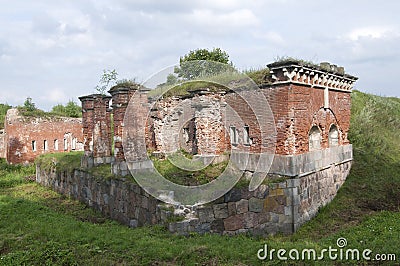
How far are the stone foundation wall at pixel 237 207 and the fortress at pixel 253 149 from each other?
0.02 m

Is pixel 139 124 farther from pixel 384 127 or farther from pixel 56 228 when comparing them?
pixel 384 127

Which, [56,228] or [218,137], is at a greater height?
[218,137]

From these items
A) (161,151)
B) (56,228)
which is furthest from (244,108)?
(56,228)

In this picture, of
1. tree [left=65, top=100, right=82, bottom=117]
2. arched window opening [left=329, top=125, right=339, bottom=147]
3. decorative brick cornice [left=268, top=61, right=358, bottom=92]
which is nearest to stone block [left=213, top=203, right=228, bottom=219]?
decorative brick cornice [left=268, top=61, right=358, bottom=92]

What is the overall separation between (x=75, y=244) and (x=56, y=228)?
1.64 m

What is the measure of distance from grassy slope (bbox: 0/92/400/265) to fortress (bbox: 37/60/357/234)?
446 mm

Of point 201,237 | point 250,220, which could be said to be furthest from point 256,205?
point 201,237

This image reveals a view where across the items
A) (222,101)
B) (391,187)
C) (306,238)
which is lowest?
(306,238)

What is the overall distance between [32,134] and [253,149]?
671 inches

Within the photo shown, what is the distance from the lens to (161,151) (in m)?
14.9

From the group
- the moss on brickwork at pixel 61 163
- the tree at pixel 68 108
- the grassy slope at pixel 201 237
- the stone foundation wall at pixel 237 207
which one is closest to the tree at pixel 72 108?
the tree at pixel 68 108

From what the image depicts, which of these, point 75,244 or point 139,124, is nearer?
point 75,244

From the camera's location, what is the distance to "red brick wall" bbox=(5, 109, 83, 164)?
21.8 meters

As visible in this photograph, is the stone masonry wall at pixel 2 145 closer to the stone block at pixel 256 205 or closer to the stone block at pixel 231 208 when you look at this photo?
the stone block at pixel 231 208
